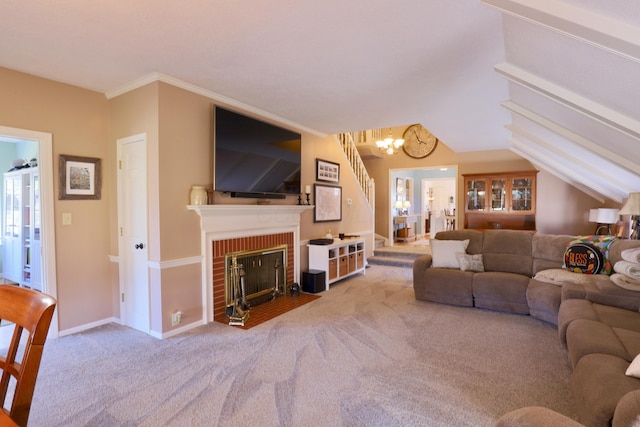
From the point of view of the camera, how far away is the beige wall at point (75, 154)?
297 cm

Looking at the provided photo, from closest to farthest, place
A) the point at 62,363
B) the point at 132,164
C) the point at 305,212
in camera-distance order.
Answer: the point at 62,363 < the point at 132,164 < the point at 305,212

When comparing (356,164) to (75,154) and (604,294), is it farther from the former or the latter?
(75,154)

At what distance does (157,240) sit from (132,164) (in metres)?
0.88

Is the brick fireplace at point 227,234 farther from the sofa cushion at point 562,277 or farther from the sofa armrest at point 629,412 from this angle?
the sofa armrest at point 629,412

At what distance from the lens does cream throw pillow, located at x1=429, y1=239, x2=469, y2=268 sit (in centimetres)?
436

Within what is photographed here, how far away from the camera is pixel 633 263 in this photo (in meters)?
2.89

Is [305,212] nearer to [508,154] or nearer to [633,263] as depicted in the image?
[633,263]

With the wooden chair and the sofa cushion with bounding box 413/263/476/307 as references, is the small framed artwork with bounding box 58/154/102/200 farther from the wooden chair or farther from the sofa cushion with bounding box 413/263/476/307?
the sofa cushion with bounding box 413/263/476/307

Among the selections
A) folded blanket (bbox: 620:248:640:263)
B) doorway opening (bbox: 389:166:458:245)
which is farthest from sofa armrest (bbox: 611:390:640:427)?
doorway opening (bbox: 389:166:458:245)

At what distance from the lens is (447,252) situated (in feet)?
14.4

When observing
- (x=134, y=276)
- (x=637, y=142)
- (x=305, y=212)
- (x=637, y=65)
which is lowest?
(x=134, y=276)

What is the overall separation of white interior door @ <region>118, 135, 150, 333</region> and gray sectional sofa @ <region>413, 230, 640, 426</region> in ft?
10.6

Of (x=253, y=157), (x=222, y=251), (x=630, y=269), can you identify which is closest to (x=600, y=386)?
(x=630, y=269)

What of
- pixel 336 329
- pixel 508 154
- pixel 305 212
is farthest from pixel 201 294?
pixel 508 154
